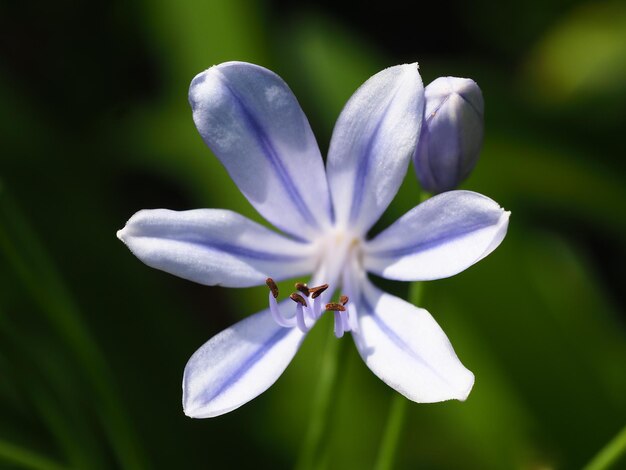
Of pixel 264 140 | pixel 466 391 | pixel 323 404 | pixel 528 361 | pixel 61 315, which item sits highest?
pixel 264 140

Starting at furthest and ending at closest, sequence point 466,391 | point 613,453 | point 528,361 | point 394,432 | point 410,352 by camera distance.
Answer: point 528,361 < point 394,432 < point 613,453 < point 410,352 < point 466,391

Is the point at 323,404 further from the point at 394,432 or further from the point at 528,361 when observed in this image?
the point at 528,361

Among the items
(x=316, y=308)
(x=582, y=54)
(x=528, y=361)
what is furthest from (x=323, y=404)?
(x=582, y=54)

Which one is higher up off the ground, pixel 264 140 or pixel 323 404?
pixel 264 140

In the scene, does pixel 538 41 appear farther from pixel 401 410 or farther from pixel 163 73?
pixel 401 410

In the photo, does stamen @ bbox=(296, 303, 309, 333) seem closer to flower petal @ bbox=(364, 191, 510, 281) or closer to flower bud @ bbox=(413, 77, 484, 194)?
flower petal @ bbox=(364, 191, 510, 281)

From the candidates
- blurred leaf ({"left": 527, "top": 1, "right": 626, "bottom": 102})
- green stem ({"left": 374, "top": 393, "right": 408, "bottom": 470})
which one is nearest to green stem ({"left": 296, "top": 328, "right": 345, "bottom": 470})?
green stem ({"left": 374, "top": 393, "right": 408, "bottom": 470})

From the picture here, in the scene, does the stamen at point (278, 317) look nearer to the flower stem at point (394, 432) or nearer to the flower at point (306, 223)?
the flower at point (306, 223)
